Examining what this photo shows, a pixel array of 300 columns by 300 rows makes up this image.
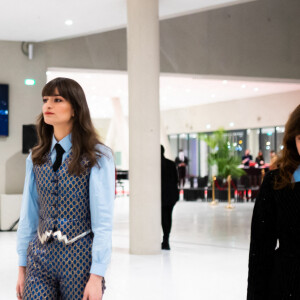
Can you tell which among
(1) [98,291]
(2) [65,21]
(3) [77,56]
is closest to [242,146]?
(3) [77,56]

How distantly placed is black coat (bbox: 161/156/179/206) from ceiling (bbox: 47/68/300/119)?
31.9 ft

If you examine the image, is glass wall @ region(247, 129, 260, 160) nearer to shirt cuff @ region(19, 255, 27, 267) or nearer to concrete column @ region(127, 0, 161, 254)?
concrete column @ region(127, 0, 161, 254)

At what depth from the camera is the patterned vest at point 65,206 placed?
2.13 meters

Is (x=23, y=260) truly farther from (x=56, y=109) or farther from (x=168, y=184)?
(x=168, y=184)

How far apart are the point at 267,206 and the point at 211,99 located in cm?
2562

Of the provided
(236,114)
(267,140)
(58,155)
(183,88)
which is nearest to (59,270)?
(58,155)

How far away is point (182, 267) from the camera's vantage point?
7414mm

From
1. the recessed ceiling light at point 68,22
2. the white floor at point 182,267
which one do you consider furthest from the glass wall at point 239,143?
the recessed ceiling light at point 68,22

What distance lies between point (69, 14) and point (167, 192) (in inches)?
133

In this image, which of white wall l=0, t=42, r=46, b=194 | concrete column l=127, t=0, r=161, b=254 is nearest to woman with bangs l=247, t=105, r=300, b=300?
concrete column l=127, t=0, r=161, b=254

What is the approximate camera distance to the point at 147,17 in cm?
866

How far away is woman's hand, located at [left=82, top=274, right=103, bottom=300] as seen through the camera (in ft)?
6.78

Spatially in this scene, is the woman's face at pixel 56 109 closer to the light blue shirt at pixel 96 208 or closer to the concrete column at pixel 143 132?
the light blue shirt at pixel 96 208

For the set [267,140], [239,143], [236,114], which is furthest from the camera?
[239,143]
